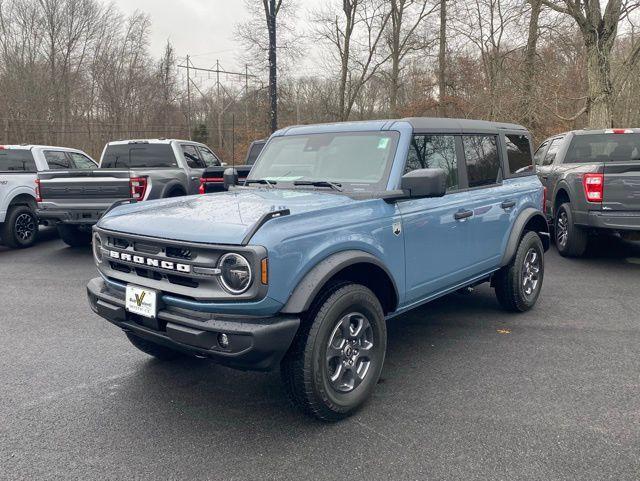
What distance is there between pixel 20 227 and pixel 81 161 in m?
2.18

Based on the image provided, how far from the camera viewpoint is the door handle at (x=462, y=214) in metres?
4.09

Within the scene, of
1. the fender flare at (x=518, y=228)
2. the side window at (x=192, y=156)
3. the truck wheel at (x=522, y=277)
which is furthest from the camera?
the side window at (x=192, y=156)

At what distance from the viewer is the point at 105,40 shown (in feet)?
101

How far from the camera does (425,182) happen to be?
3.33 meters

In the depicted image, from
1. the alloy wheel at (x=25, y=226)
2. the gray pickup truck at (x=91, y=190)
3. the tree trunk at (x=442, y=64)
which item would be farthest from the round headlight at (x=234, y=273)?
the tree trunk at (x=442, y=64)

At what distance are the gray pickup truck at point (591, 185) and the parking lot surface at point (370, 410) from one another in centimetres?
216

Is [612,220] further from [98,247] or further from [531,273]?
[98,247]

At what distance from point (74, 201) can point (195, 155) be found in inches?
118

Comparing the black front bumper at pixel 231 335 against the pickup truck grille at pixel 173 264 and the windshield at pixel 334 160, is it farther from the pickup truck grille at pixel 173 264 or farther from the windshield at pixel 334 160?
the windshield at pixel 334 160

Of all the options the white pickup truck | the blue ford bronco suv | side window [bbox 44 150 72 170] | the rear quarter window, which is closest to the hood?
the blue ford bronco suv

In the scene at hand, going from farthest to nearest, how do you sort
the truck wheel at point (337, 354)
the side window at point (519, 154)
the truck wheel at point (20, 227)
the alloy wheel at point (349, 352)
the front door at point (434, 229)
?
the truck wheel at point (20, 227) → the side window at point (519, 154) → the front door at point (434, 229) → the alloy wheel at point (349, 352) → the truck wheel at point (337, 354)

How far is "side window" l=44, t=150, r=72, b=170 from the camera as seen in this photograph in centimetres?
1006

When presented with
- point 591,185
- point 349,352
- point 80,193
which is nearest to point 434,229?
point 349,352

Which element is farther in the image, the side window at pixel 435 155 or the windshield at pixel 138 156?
the windshield at pixel 138 156
